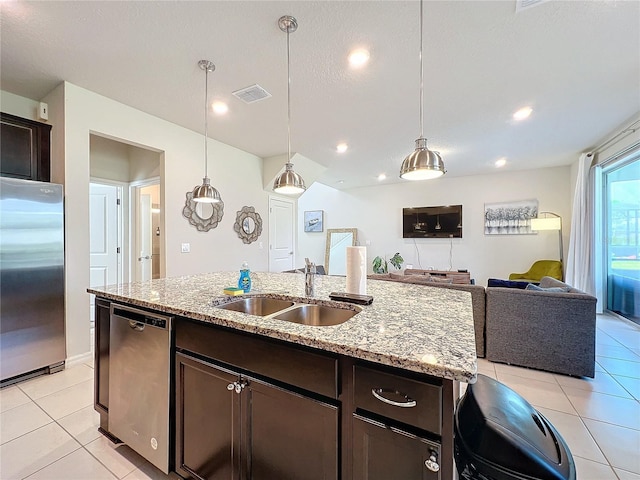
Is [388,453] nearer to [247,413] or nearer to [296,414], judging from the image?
[296,414]

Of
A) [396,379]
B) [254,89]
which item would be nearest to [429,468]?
[396,379]

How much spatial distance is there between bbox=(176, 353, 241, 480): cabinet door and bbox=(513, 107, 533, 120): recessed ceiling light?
12.9 ft

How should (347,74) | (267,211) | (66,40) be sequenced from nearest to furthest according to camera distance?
(66,40)
(347,74)
(267,211)

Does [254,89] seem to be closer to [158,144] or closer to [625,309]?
[158,144]

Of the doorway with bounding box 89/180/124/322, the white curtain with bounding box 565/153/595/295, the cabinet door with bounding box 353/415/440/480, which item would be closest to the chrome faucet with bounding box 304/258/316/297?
the cabinet door with bounding box 353/415/440/480

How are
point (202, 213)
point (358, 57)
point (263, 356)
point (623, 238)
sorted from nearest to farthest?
point (263, 356)
point (358, 57)
point (202, 213)
point (623, 238)

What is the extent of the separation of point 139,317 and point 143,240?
341cm

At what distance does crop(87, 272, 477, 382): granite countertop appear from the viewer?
86cm

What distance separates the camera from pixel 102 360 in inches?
71.5

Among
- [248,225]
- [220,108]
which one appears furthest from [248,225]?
[220,108]

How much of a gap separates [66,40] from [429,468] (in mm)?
3392

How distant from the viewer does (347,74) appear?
8.32ft

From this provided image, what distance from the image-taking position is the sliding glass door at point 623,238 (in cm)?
387

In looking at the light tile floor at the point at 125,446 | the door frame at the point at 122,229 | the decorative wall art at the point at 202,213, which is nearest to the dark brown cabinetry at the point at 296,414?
the light tile floor at the point at 125,446
